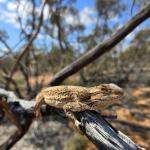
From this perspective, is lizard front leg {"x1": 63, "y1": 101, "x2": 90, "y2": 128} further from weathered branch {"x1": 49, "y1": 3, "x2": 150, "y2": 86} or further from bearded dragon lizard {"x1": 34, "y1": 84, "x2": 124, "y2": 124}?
weathered branch {"x1": 49, "y1": 3, "x2": 150, "y2": 86}

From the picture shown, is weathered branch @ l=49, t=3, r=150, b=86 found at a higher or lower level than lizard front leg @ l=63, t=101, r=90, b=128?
lower

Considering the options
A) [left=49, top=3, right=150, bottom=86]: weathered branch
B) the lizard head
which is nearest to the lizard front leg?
the lizard head

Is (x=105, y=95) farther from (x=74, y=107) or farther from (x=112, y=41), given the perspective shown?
(x=112, y=41)

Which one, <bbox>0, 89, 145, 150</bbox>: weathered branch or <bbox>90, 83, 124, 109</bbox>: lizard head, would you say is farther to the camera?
<bbox>90, 83, 124, 109</bbox>: lizard head

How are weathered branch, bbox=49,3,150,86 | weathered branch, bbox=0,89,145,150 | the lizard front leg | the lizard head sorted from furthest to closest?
1. weathered branch, bbox=49,3,150,86
2. the lizard front leg
3. the lizard head
4. weathered branch, bbox=0,89,145,150

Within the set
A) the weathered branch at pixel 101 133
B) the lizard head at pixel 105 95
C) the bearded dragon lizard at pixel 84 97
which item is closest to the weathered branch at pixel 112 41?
the bearded dragon lizard at pixel 84 97

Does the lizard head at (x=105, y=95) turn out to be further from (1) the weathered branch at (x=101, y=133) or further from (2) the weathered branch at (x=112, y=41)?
(2) the weathered branch at (x=112, y=41)

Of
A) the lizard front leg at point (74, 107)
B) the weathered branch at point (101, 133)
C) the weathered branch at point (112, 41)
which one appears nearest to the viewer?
the weathered branch at point (101, 133)

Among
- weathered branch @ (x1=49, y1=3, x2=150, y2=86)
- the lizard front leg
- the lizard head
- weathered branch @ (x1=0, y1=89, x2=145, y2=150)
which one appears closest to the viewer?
weathered branch @ (x1=0, y1=89, x2=145, y2=150)
